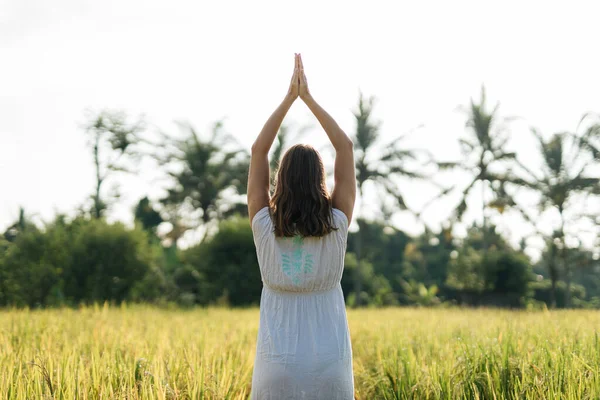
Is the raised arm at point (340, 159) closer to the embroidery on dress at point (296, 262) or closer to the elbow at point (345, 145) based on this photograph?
the elbow at point (345, 145)

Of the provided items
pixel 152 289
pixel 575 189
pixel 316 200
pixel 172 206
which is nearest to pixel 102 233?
pixel 152 289

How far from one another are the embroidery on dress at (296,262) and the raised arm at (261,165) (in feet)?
0.89

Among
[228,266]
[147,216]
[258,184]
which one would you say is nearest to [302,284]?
[258,184]

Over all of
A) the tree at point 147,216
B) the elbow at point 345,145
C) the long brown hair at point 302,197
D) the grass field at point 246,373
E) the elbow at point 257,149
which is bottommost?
the grass field at point 246,373

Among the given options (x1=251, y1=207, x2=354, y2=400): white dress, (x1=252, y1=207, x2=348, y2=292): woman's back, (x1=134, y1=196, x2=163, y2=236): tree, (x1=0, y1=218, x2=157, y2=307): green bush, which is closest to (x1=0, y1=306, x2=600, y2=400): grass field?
(x1=251, y1=207, x2=354, y2=400): white dress

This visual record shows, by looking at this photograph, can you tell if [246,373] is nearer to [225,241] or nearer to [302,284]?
[302,284]

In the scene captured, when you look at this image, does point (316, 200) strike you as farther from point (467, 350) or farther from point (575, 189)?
point (575, 189)

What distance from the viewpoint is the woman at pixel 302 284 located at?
237 cm

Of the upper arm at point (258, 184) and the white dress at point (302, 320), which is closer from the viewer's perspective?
the white dress at point (302, 320)

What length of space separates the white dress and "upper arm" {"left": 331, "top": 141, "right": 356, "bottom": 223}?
6cm

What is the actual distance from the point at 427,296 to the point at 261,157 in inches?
1014

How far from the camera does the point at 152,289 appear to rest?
1839cm

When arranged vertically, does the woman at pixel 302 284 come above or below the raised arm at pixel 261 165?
below

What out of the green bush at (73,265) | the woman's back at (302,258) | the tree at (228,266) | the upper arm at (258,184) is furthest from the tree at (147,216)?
the woman's back at (302,258)
